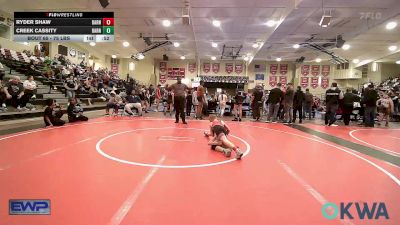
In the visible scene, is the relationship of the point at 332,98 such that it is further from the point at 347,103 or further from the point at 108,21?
the point at 108,21

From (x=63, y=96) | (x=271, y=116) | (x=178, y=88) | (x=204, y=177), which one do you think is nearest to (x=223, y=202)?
(x=204, y=177)

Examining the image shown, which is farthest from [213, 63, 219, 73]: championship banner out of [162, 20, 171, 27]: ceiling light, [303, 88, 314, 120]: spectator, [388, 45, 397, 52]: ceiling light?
[303, 88, 314, 120]: spectator

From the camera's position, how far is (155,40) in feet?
60.0

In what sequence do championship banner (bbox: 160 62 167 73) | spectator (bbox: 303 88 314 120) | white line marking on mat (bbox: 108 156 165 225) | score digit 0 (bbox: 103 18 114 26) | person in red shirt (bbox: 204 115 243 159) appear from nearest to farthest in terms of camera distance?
white line marking on mat (bbox: 108 156 165 225), person in red shirt (bbox: 204 115 243 159), score digit 0 (bbox: 103 18 114 26), spectator (bbox: 303 88 314 120), championship banner (bbox: 160 62 167 73)

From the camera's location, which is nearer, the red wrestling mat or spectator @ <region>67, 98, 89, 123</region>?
the red wrestling mat

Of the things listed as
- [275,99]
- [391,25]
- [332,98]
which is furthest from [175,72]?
[332,98]

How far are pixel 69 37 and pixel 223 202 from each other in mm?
4630

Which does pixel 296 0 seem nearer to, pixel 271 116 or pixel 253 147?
pixel 271 116
